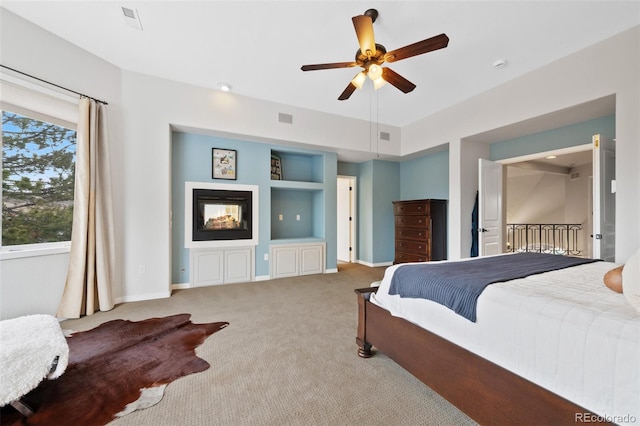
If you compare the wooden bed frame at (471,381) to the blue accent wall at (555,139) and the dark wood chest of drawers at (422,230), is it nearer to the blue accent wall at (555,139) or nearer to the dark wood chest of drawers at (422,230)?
the dark wood chest of drawers at (422,230)

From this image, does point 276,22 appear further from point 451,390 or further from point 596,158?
point 596,158

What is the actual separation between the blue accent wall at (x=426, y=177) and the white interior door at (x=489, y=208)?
888mm

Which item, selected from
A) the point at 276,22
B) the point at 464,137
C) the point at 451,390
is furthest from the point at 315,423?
the point at 464,137

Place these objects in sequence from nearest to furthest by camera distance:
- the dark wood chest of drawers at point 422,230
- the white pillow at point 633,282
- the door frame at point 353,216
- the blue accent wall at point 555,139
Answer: the white pillow at point 633,282, the blue accent wall at point 555,139, the dark wood chest of drawers at point 422,230, the door frame at point 353,216

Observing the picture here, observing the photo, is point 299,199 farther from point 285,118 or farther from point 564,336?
point 564,336

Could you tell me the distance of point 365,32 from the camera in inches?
88.0

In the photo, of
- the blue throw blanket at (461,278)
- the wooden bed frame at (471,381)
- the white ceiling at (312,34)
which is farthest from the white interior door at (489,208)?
the wooden bed frame at (471,381)

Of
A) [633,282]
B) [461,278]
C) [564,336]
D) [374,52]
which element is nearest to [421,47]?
[374,52]

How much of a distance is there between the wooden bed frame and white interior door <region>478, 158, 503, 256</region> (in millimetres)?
3065

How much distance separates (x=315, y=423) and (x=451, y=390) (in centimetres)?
76

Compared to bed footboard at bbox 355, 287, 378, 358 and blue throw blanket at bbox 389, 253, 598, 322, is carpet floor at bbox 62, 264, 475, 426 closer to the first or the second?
bed footboard at bbox 355, 287, 378, 358

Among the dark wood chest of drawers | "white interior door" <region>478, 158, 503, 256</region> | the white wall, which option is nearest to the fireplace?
the dark wood chest of drawers

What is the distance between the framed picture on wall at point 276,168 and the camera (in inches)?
Answer: 194

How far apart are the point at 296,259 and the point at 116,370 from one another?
10.4 feet
